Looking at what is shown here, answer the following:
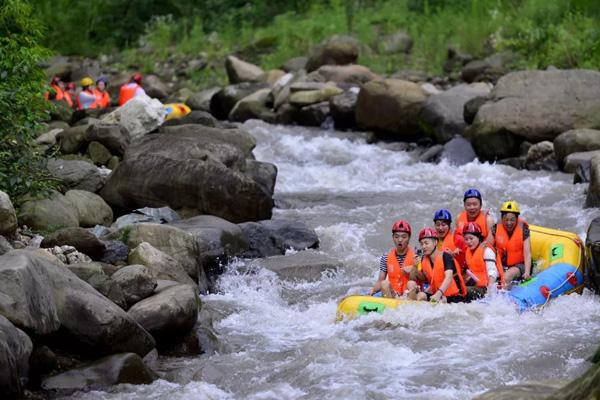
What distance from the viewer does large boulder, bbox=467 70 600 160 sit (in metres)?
15.9

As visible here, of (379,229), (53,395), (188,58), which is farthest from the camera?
(188,58)

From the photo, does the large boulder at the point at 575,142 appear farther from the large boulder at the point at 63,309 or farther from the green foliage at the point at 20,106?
the large boulder at the point at 63,309

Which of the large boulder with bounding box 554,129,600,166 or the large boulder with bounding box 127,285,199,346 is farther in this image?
the large boulder with bounding box 554,129,600,166

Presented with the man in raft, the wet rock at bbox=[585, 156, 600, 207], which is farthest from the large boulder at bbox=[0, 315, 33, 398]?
the wet rock at bbox=[585, 156, 600, 207]

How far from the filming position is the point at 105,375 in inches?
272

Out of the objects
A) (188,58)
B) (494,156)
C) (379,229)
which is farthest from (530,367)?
(188,58)

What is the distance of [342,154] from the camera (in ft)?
57.1

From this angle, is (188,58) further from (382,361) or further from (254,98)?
(382,361)

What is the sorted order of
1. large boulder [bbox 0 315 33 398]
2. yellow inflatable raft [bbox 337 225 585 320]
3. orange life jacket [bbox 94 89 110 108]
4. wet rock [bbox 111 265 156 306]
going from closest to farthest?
large boulder [bbox 0 315 33 398]
wet rock [bbox 111 265 156 306]
yellow inflatable raft [bbox 337 225 585 320]
orange life jacket [bbox 94 89 110 108]

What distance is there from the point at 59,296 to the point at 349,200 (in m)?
7.88

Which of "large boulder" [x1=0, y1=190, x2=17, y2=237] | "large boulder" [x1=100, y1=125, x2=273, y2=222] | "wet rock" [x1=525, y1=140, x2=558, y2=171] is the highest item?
"large boulder" [x1=0, y1=190, x2=17, y2=237]

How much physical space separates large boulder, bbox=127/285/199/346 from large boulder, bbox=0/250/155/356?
19 centimetres

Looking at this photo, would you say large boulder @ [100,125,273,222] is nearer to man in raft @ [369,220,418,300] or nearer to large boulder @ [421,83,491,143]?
man in raft @ [369,220,418,300]

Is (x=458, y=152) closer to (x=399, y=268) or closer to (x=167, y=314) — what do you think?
(x=399, y=268)
